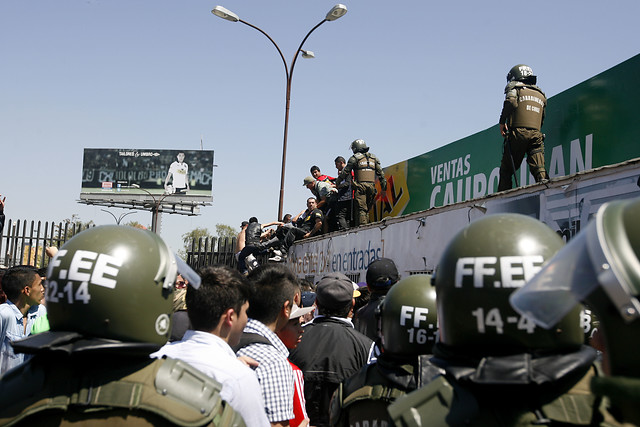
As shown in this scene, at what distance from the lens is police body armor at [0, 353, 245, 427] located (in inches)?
76.1

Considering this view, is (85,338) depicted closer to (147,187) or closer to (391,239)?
(391,239)

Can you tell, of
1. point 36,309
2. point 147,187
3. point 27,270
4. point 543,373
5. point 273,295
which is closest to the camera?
point 543,373

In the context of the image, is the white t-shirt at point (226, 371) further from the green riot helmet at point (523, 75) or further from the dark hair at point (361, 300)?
the green riot helmet at point (523, 75)

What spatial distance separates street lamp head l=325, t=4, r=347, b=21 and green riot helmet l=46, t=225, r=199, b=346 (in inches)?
595

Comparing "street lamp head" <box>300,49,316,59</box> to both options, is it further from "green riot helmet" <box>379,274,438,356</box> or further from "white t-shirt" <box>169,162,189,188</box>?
"white t-shirt" <box>169,162,189,188</box>

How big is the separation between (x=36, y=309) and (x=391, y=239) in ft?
18.8

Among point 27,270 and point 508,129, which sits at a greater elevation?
point 508,129

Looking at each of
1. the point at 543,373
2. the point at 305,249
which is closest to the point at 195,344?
the point at 543,373

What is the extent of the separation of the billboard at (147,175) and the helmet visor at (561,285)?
56092 mm

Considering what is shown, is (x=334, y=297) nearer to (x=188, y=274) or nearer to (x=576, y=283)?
(x=188, y=274)

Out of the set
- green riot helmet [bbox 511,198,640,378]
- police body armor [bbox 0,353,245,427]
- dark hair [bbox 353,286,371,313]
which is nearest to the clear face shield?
green riot helmet [bbox 511,198,640,378]

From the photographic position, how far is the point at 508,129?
9.34 meters

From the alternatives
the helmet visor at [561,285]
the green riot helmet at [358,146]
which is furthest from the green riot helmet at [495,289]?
the green riot helmet at [358,146]

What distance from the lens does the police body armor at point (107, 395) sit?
1.93 meters
